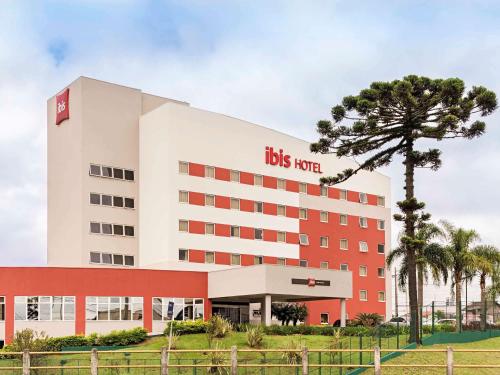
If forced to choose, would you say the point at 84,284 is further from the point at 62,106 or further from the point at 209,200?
the point at 62,106

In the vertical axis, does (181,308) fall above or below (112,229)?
below

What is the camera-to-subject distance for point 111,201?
236ft

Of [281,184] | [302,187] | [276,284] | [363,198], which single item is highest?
[281,184]

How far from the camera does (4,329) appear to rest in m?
59.7

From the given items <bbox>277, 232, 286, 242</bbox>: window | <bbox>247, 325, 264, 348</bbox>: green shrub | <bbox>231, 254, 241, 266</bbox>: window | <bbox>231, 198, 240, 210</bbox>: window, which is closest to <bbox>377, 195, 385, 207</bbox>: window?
<bbox>277, 232, 286, 242</bbox>: window

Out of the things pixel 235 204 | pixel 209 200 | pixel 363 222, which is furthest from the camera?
pixel 363 222

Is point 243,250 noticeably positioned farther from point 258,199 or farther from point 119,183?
point 119,183

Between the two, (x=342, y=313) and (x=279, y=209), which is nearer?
(x=342, y=313)

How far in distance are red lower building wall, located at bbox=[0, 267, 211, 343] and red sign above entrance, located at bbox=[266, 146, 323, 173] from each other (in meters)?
17.0

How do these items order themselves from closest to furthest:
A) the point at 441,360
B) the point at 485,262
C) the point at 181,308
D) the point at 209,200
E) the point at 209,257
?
the point at 441,360, the point at 485,262, the point at 181,308, the point at 209,257, the point at 209,200

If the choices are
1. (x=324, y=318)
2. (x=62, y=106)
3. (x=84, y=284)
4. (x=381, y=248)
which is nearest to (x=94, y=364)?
(x=84, y=284)

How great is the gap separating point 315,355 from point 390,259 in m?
21.2

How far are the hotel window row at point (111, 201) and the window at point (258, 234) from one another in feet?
37.3

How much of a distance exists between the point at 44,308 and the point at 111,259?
37.0 ft
